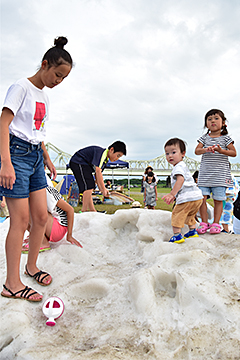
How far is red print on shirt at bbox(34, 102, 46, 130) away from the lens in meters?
1.85

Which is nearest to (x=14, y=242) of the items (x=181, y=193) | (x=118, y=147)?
(x=181, y=193)

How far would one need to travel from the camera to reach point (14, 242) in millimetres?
1737

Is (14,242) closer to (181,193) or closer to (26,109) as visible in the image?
(26,109)

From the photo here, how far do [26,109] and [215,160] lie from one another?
2.45 metres

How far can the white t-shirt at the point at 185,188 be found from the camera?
278cm

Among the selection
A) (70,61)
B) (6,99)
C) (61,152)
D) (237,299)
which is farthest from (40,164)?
(61,152)

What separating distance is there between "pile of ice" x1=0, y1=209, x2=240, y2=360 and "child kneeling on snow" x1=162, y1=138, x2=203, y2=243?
37 cm

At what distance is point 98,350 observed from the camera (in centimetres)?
119

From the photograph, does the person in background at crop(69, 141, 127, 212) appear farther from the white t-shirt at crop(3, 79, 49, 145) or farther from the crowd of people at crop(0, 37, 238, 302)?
the white t-shirt at crop(3, 79, 49, 145)

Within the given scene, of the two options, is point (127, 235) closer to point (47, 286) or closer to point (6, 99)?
point (47, 286)

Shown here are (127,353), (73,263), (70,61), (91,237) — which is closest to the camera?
(127,353)

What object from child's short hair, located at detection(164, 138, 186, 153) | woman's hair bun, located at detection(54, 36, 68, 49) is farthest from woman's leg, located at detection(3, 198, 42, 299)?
child's short hair, located at detection(164, 138, 186, 153)

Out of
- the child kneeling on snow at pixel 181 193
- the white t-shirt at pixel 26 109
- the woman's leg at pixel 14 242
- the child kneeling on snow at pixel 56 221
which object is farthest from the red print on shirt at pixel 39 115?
the child kneeling on snow at pixel 181 193

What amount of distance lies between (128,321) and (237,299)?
666 millimetres
